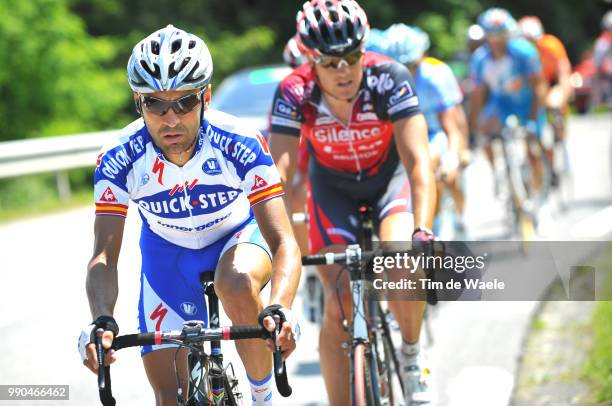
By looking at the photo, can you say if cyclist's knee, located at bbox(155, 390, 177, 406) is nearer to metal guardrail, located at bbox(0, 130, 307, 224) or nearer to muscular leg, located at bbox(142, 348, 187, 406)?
muscular leg, located at bbox(142, 348, 187, 406)

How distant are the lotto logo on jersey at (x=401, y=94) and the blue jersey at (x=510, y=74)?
642 cm

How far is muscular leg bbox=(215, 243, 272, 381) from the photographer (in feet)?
14.2

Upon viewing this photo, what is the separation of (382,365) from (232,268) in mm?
1357

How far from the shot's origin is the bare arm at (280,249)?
414 cm

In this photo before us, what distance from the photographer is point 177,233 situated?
15.3 feet

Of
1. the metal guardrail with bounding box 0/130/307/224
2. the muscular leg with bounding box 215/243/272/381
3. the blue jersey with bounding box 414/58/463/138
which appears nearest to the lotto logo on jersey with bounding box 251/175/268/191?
the muscular leg with bounding box 215/243/272/381

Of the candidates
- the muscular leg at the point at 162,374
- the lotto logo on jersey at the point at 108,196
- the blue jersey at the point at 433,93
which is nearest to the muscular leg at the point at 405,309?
the muscular leg at the point at 162,374

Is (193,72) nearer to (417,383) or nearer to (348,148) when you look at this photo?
(348,148)

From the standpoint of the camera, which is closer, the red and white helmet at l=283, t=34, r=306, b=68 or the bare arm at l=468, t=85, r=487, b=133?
the red and white helmet at l=283, t=34, r=306, b=68

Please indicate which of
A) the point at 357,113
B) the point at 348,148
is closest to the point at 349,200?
the point at 348,148

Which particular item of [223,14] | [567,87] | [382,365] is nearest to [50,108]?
[223,14]

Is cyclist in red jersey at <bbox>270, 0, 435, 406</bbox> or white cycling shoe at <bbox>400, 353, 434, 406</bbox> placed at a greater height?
cyclist in red jersey at <bbox>270, 0, 435, 406</bbox>

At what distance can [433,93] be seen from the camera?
9125 mm

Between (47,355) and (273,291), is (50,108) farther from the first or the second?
(273,291)
